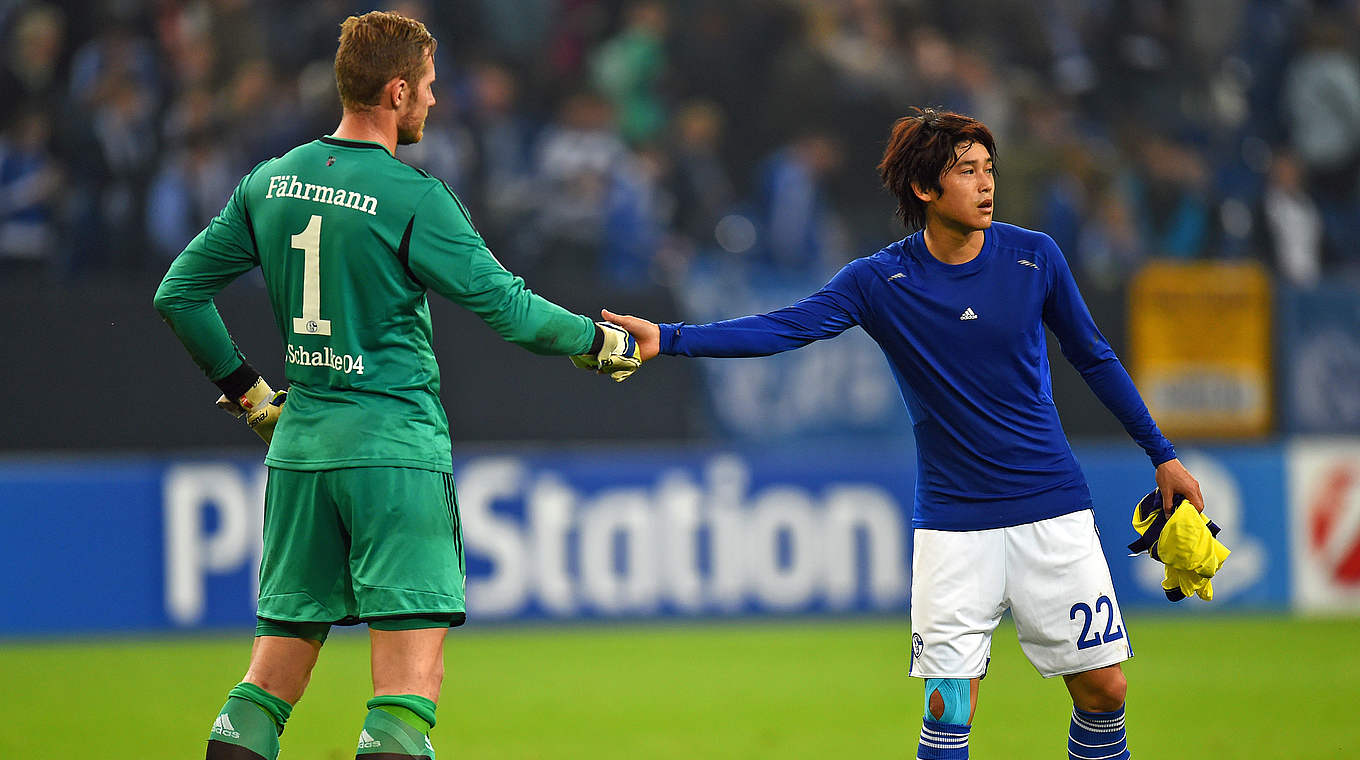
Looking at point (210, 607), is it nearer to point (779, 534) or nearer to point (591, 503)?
point (591, 503)

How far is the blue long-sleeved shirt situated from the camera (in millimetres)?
4551

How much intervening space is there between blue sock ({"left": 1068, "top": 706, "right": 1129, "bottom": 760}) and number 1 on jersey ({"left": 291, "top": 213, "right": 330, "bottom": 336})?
2.42 meters

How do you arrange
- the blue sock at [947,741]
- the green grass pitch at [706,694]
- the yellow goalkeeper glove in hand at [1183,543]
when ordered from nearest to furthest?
the blue sock at [947,741] → the yellow goalkeeper glove in hand at [1183,543] → the green grass pitch at [706,694]

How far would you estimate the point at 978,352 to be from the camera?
179 inches

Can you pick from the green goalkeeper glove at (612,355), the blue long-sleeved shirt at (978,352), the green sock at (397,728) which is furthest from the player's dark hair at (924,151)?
the green sock at (397,728)

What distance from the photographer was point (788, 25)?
12.7 metres

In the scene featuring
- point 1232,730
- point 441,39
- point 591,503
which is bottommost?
point 1232,730

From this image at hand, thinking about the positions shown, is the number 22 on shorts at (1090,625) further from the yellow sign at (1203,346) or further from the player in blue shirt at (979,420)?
the yellow sign at (1203,346)

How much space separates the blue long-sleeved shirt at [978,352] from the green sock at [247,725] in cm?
145

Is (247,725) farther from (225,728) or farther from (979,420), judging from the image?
(979,420)

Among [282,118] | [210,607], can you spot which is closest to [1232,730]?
[210,607]

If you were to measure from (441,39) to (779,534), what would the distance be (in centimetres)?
484

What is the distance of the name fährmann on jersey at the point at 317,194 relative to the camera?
3912mm

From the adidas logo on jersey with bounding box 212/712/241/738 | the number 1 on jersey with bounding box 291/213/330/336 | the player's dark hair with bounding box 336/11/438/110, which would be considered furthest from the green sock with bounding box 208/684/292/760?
the player's dark hair with bounding box 336/11/438/110
